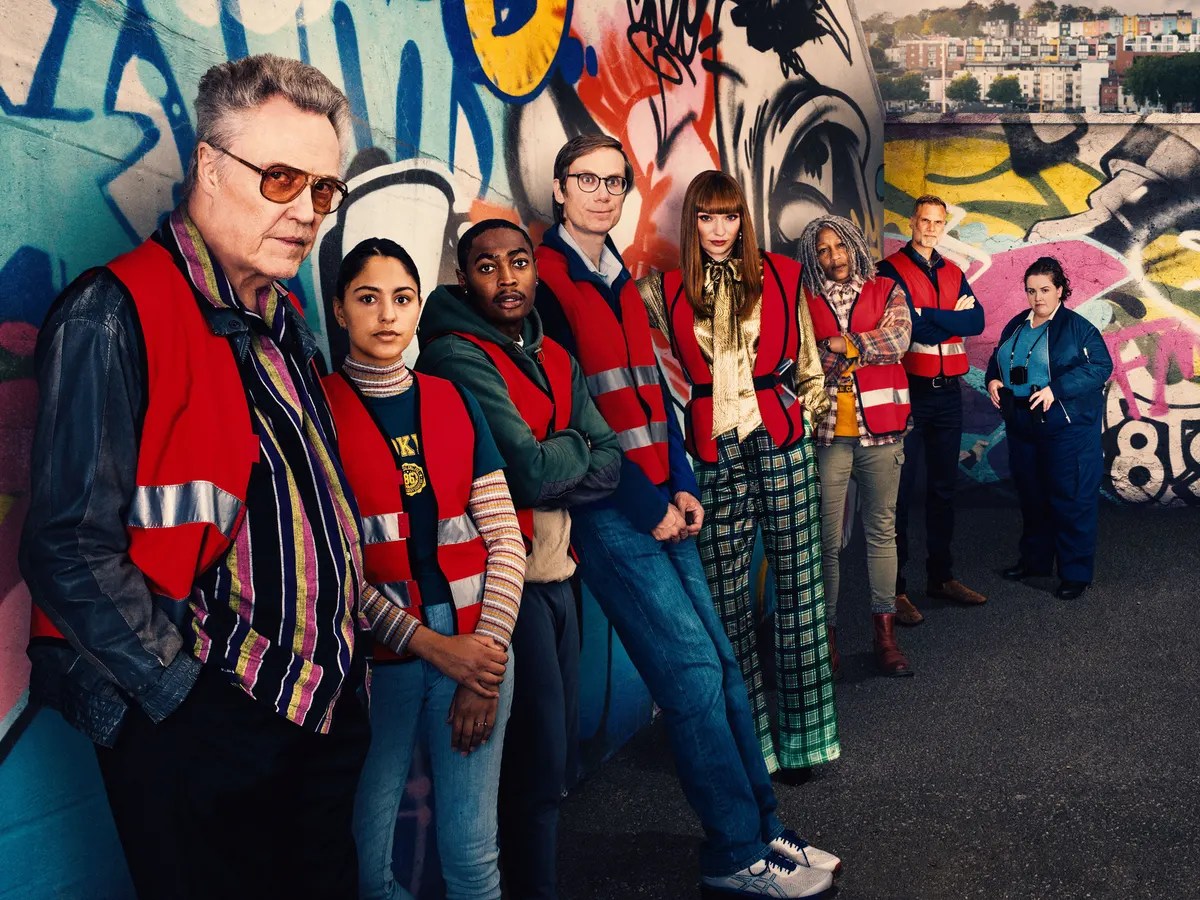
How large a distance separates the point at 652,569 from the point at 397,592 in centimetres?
91

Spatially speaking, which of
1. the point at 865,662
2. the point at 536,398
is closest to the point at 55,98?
the point at 536,398

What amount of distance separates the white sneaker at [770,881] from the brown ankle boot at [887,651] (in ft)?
5.72

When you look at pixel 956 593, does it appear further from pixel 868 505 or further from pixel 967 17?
pixel 967 17

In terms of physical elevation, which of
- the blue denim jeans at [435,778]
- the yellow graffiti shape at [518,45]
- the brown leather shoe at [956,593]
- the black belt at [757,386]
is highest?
the yellow graffiti shape at [518,45]

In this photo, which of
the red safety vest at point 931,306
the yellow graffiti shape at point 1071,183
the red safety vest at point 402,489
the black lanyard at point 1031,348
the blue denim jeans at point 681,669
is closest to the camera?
the red safety vest at point 402,489

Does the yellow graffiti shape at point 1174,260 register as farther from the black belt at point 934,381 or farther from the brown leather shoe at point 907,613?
the brown leather shoe at point 907,613

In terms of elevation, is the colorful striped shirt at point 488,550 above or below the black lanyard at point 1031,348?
above

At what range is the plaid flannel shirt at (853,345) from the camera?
4.32 m

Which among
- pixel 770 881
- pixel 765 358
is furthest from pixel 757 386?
pixel 770 881

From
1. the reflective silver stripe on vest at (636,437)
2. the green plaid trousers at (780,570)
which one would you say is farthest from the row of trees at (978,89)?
the reflective silver stripe on vest at (636,437)

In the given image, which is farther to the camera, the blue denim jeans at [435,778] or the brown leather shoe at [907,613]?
the brown leather shoe at [907,613]

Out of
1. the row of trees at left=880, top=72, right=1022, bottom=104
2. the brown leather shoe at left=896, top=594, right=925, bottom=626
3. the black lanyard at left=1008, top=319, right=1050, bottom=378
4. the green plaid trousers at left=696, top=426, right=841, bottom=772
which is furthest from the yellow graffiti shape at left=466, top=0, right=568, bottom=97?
the row of trees at left=880, top=72, right=1022, bottom=104

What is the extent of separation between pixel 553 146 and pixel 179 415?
6.94ft

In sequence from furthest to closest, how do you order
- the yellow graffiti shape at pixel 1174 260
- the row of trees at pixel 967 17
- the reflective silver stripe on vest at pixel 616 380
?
the row of trees at pixel 967 17 < the yellow graffiti shape at pixel 1174 260 < the reflective silver stripe on vest at pixel 616 380
